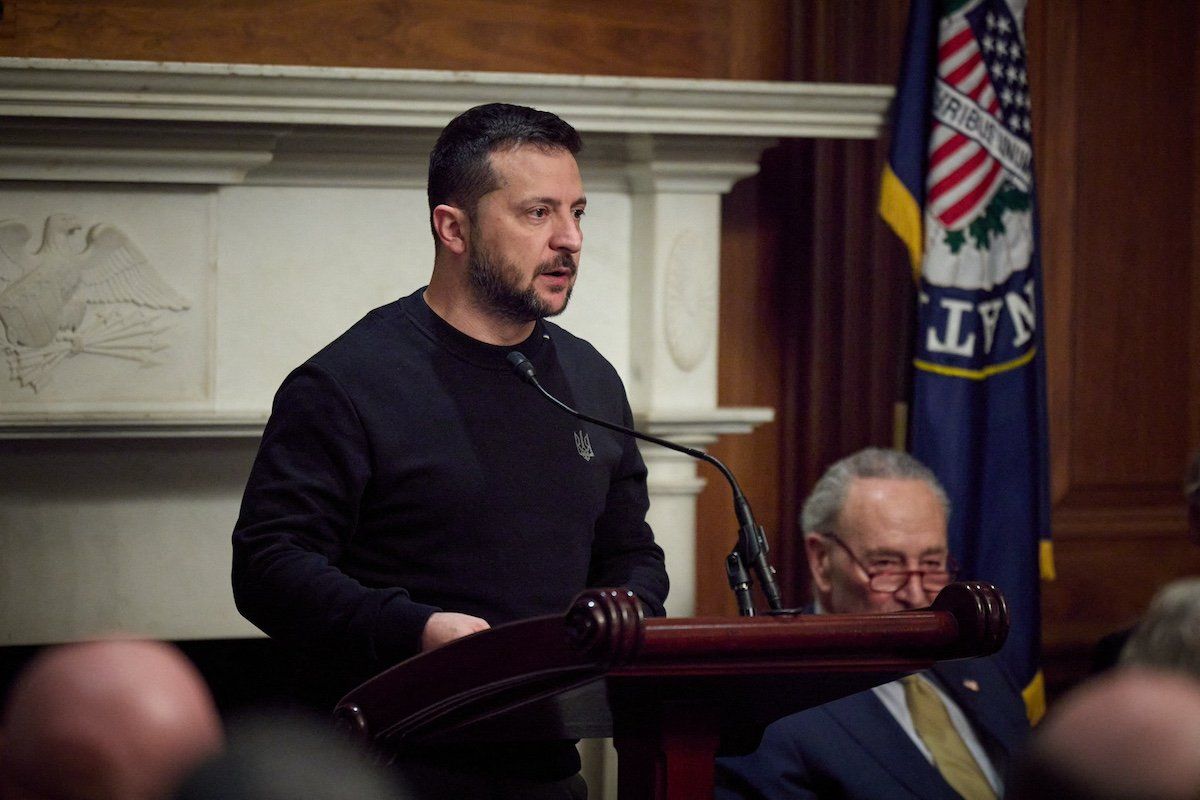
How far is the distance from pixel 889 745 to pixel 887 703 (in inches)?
6.1

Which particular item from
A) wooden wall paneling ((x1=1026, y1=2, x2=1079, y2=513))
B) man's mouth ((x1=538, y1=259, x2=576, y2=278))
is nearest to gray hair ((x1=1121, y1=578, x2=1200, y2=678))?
man's mouth ((x1=538, y1=259, x2=576, y2=278))

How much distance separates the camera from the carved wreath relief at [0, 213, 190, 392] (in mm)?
2898

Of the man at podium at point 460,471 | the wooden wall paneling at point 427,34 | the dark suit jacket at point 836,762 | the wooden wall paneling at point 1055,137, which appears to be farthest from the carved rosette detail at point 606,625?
the wooden wall paneling at point 1055,137

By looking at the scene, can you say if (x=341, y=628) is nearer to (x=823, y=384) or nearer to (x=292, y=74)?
(x=292, y=74)

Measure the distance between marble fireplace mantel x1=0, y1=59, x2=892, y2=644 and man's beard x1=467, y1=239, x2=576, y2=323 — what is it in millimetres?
946

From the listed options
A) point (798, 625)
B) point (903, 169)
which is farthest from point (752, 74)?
point (798, 625)

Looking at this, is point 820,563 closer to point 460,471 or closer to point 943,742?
point 943,742

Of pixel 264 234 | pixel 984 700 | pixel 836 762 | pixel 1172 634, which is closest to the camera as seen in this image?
pixel 1172 634

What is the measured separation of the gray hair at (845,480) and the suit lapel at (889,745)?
1.33 feet

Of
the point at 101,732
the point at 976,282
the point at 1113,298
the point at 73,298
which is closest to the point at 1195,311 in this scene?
the point at 1113,298

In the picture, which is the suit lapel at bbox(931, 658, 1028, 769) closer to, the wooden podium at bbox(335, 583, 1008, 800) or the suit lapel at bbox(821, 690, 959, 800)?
the suit lapel at bbox(821, 690, 959, 800)

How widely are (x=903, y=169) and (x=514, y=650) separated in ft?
7.14

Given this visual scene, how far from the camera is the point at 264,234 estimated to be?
3.07 metres

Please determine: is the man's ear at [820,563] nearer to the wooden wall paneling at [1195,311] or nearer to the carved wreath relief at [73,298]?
the carved wreath relief at [73,298]
